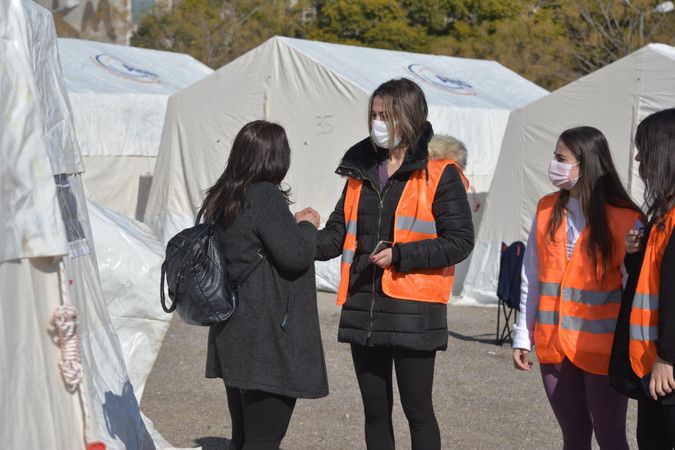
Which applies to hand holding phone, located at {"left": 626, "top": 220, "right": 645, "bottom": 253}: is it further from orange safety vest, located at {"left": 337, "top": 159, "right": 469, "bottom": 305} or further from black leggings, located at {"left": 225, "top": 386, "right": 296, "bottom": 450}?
black leggings, located at {"left": 225, "top": 386, "right": 296, "bottom": 450}

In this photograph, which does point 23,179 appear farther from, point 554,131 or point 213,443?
point 554,131

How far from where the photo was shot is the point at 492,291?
12.9m

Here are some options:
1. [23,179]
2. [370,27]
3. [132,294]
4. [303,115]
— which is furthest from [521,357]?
[370,27]

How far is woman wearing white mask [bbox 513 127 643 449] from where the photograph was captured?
4.10 meters

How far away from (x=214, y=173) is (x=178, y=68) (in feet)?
19.7

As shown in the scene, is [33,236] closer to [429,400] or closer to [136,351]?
[429,400]

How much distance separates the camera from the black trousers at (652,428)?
3.70m

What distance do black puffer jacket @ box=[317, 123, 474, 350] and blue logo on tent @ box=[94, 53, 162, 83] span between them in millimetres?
14715

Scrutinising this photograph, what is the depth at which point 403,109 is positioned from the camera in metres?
4.39

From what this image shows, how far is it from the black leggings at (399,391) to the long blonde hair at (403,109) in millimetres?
853

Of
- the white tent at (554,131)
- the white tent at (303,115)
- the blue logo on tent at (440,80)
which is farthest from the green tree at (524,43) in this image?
the white tent at (554,131)

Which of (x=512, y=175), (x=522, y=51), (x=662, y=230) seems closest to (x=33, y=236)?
(x=662, y=230)

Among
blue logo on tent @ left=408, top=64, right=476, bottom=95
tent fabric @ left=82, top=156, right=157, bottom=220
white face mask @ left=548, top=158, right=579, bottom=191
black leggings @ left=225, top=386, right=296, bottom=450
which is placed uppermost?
white face mask @ left=548, top=158, right=579, bottom=191

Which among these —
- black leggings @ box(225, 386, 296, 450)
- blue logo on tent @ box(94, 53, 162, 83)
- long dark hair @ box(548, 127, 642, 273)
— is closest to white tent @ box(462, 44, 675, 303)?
long dark hair @ box(548, 127, 642, 273)
